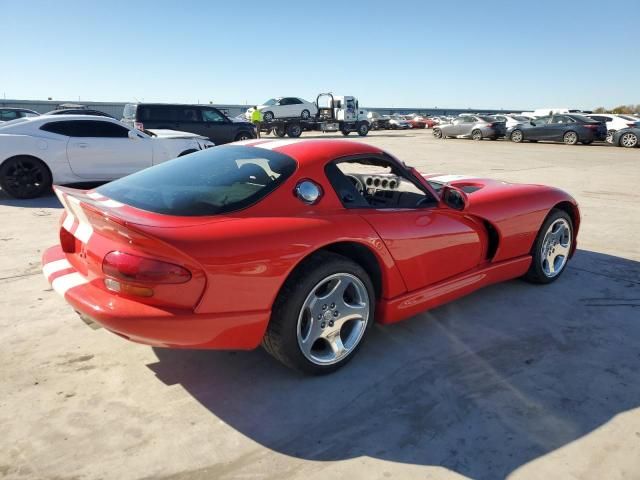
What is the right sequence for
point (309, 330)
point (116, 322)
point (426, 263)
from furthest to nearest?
1. point (426, 263)
2. point (309, 330)
3. point (116, 322)

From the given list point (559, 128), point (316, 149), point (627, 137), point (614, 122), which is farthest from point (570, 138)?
point (316, 149)

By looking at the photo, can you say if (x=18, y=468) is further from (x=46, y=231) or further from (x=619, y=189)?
(x=619, y=189)

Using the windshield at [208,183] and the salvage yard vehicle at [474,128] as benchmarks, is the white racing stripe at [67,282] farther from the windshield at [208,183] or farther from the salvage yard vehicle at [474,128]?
the salvage yard vehicle at [474,128]

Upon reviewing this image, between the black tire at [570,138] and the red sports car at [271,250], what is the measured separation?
70.7ft

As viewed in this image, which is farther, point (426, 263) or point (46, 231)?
point (46, 231)

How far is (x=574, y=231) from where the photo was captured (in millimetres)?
4406

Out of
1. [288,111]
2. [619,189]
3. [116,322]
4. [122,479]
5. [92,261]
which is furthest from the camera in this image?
[288,111]

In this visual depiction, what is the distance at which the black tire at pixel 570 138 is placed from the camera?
22156mm

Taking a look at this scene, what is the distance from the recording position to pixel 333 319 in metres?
2.79

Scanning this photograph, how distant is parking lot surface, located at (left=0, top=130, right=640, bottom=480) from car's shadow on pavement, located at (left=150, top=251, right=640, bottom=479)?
0.01 meters

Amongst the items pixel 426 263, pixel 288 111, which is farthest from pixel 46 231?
pixel 288 111

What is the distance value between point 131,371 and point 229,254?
1092 millimetres

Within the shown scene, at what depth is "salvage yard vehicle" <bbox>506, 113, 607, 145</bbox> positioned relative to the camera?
21.6m

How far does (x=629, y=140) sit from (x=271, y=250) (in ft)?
76.8
